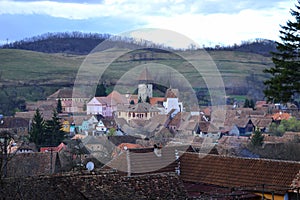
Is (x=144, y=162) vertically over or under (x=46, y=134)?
over

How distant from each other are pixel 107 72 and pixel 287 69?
114 m

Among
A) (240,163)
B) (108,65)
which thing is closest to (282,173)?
(240,163)

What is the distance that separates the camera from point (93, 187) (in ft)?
48.2

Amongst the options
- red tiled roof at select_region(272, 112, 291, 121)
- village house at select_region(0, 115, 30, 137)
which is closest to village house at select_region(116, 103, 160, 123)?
village house at select_region(0, 115, 30, 137)

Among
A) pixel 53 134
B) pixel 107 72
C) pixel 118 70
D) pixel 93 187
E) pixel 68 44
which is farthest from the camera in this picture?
pixel 68 44

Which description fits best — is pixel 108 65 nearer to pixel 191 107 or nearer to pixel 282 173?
pixel 191 107

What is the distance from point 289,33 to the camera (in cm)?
1930

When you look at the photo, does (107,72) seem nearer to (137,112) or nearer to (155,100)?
(155,100)

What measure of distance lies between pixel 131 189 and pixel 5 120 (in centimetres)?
5761

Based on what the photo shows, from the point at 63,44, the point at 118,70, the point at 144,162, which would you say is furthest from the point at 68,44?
the point at 144,162

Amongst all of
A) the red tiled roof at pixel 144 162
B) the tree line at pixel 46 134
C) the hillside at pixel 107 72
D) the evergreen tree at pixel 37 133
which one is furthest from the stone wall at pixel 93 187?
the hillside at pixel 107 72

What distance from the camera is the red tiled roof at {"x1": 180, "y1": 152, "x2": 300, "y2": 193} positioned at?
70.1 feet

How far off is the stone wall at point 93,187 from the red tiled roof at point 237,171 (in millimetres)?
5861

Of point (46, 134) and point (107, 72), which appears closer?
point (46, 134)
